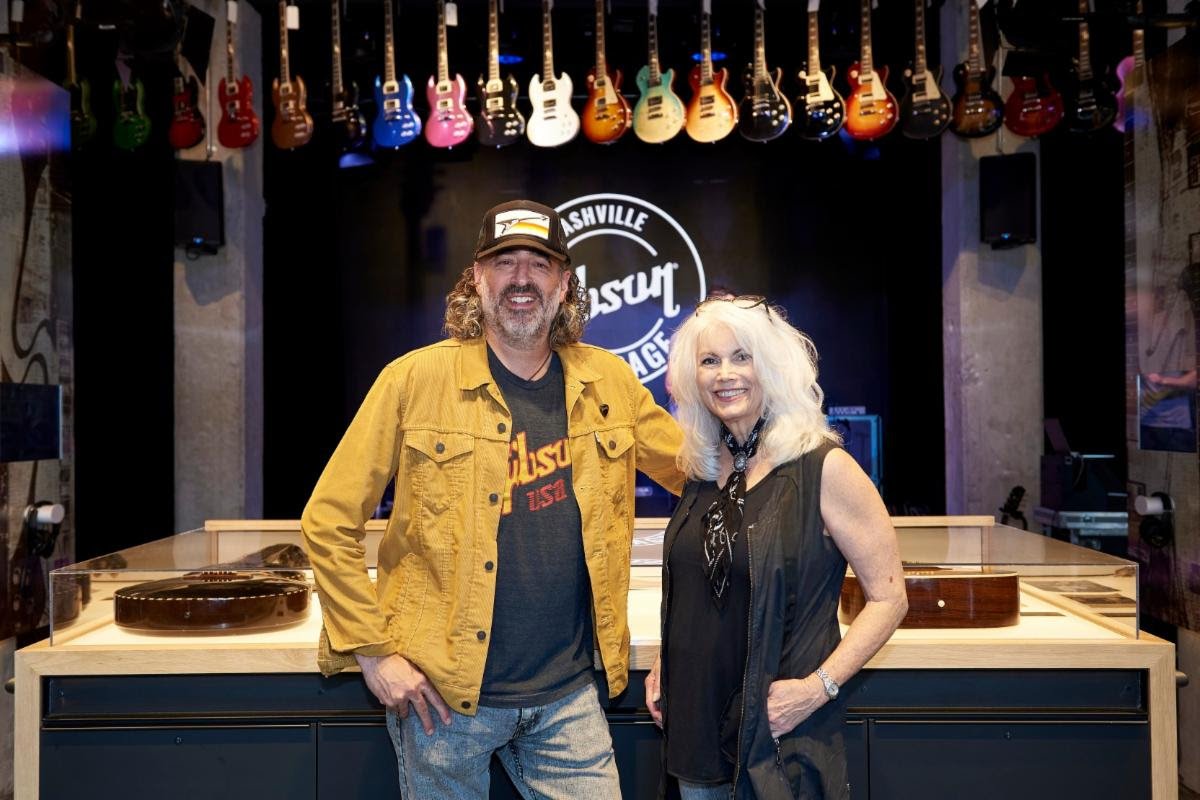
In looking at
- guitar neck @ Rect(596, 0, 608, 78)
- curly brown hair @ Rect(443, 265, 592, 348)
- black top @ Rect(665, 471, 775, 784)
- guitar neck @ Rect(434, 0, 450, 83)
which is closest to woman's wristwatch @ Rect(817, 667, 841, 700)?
black top @ Rect(665, 471, 775, 784)

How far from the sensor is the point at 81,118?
5.02 m

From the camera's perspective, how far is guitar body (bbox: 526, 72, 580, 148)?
561 cm

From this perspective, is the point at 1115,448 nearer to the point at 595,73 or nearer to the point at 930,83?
the point at 930,83

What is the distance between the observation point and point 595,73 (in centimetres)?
566

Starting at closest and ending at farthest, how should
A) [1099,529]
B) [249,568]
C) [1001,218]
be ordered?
[249,568] < [1099,529] < [1001,218]

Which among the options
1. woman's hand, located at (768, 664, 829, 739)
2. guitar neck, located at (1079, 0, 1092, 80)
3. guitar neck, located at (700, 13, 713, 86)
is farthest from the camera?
guitar neck, located at (700, 13, 713, 86)

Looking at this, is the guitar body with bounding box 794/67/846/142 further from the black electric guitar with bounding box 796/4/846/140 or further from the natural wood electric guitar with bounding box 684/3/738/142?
the natural wood electric guitar with bounding box 684/3/738/142

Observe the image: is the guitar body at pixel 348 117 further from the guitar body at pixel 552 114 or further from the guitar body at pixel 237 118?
the guitar body at pixel 552 114

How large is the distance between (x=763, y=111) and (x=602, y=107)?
888mm

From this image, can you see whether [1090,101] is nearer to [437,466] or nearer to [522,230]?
[522,230]

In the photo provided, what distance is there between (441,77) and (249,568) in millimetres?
4039

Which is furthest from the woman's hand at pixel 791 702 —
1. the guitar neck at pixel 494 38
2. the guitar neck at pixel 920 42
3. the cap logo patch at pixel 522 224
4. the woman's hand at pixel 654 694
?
the guitar neck at pixel 494 38

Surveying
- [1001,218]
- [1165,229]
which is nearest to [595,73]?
[1001,218]

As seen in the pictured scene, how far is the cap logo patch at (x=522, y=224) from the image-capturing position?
1.91 meters
